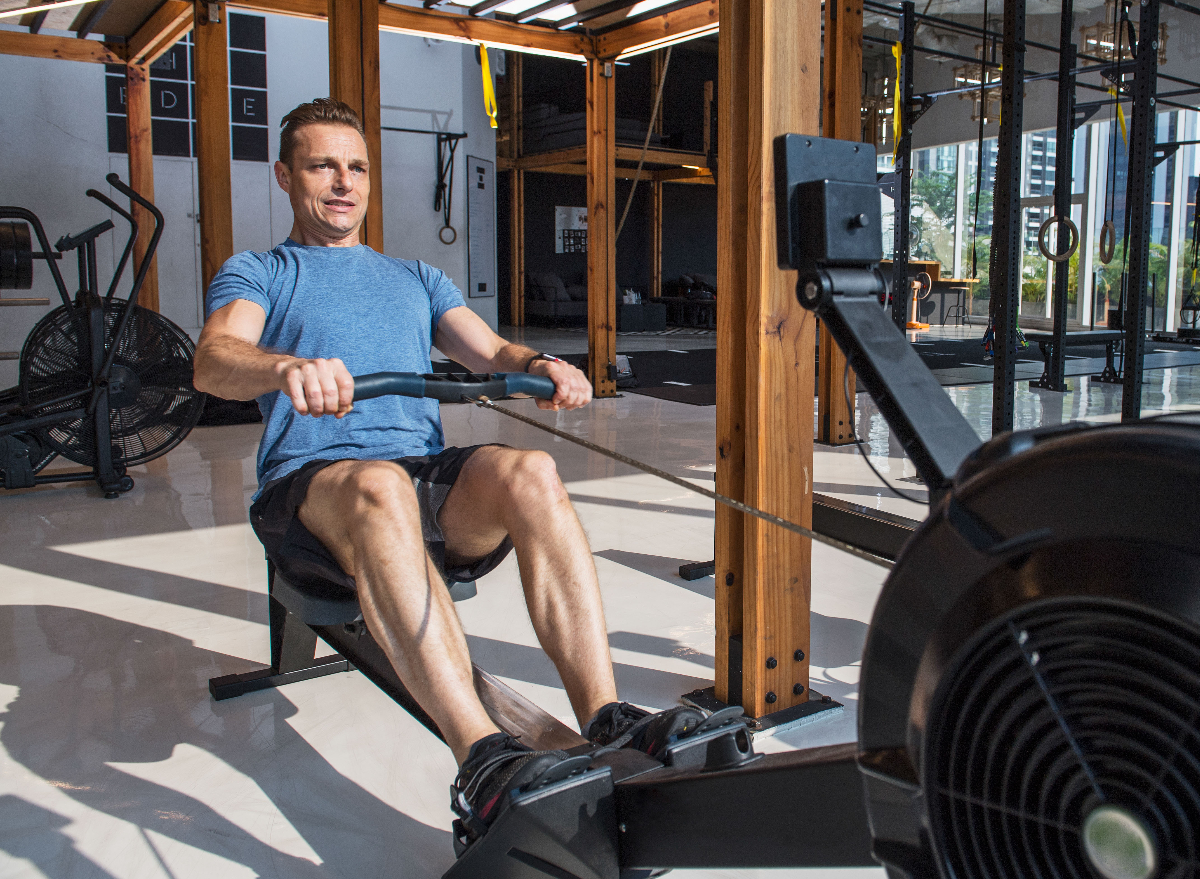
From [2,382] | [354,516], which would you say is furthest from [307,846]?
[2,382]

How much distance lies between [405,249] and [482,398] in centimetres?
870

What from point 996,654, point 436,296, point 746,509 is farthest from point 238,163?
point 996,654

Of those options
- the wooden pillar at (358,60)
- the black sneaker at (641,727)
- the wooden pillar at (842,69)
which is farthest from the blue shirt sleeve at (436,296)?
the wooden pillar at (842,69)

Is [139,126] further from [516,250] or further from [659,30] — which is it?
[516,250]

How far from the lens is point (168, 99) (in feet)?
27.3

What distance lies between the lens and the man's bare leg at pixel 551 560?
4.96ft

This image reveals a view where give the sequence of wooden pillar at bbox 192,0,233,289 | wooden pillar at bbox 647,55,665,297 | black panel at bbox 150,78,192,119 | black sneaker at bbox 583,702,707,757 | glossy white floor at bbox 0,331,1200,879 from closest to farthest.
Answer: black sneaker at bbox 583,702,707,757 → glossy white floor at bbox 0,331,1200,879 → wooden pillar at bbox 192,0,233,289 → black panel at bbox 150,78,192,119 → wooden pillar at bbox 647,55,665,297

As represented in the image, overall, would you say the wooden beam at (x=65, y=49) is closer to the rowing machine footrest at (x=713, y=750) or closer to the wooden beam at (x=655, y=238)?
the rowing machine footrest at (x=713, y=750)

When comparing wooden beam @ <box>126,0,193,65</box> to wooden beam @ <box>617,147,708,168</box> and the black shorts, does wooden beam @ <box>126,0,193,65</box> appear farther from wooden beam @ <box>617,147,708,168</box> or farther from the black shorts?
wooden beam @ <box>617,147,708,168</box>

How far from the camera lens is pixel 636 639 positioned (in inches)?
98.5

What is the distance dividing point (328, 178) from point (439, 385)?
0.79 m

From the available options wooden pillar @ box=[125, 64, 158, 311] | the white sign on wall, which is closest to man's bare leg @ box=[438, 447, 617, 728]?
wooden pillar @ box=[125, 64, 158, 311]

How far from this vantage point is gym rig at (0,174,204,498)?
13.0 feet

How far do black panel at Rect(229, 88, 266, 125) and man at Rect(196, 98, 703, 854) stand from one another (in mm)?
7433
